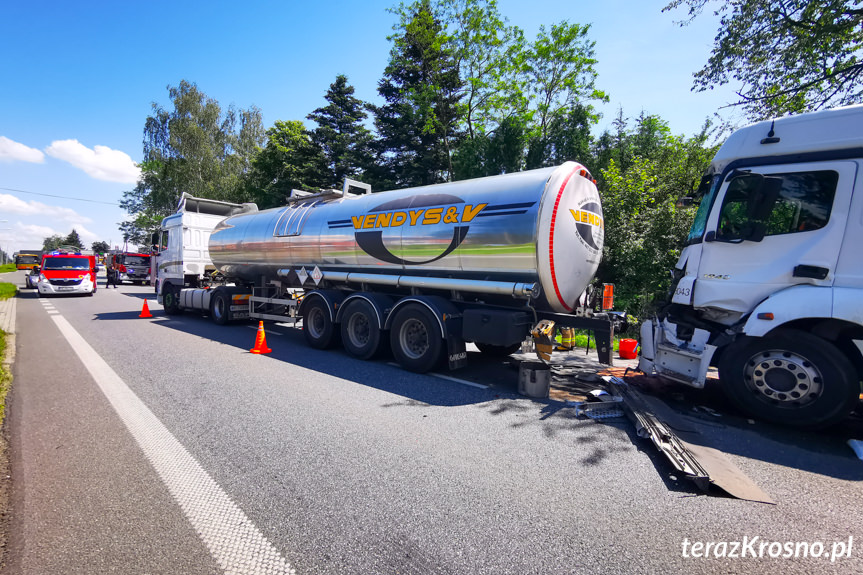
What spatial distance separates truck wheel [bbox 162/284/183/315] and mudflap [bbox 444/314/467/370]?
10852 mm

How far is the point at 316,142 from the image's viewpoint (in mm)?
27656

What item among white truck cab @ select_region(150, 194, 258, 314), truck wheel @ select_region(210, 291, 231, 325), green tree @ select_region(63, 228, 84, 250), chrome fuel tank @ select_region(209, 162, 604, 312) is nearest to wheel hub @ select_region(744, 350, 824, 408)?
chrome fuel tank @ select_region(209, 162, 604, 312)

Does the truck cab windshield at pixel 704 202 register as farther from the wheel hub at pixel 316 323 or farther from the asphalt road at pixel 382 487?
Answer: the wheel hub at pixel 316 323

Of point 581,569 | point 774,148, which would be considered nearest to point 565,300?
point 774,148

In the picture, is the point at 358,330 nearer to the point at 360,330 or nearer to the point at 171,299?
the point at 360,330

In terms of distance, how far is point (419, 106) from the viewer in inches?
919

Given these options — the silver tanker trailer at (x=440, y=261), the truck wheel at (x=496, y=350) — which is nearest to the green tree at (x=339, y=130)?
the silver tanker trailer at (x=440, y=261)

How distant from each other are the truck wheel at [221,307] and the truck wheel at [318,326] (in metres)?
3.88

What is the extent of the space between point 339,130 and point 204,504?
2850cm

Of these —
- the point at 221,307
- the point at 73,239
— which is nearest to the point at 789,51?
the point at 221,307

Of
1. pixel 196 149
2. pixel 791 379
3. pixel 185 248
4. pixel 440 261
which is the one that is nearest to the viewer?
pixel 791 379

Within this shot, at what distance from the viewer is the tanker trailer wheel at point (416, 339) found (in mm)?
6250

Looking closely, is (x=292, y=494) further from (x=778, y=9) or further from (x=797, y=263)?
(x=778, y=9)

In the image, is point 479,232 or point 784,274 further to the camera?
point 479,232
